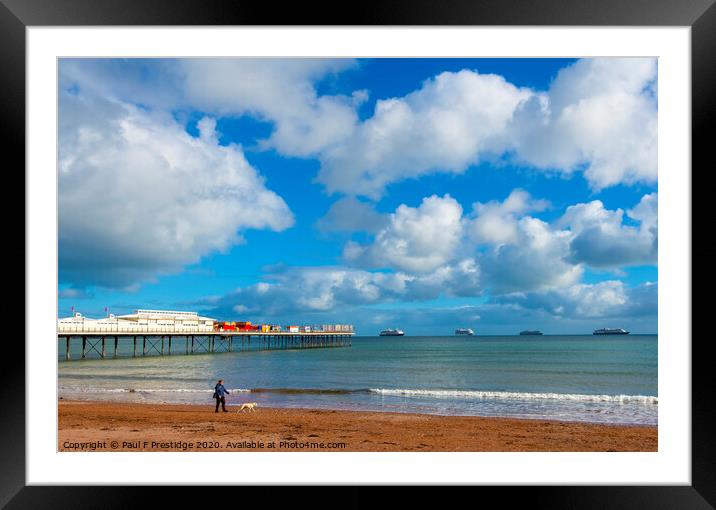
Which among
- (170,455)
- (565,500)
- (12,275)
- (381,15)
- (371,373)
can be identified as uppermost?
(381,15)

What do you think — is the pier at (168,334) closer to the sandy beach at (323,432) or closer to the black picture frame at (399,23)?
the sandy beach at (323,432)

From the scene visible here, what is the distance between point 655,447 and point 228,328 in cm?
2339

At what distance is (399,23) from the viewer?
2.37m

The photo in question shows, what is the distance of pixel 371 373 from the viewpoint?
1611cm

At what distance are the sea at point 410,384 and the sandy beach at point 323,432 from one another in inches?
36.2

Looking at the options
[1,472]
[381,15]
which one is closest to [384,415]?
[1,472]

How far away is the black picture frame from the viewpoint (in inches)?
92.3

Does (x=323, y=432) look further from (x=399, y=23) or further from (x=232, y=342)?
(x=232, y=342)

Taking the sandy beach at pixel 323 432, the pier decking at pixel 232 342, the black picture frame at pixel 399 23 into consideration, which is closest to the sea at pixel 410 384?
the sandy beach at pixel 323 432

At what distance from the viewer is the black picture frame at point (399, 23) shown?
92.3 inches

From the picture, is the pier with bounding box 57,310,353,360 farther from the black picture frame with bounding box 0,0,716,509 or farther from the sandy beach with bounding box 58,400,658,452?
the black picture frame with bounding box 0,0,716,509

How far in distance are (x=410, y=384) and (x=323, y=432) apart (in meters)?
7.66

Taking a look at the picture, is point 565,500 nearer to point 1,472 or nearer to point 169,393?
point 1,472

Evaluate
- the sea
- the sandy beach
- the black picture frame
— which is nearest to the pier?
the sea
